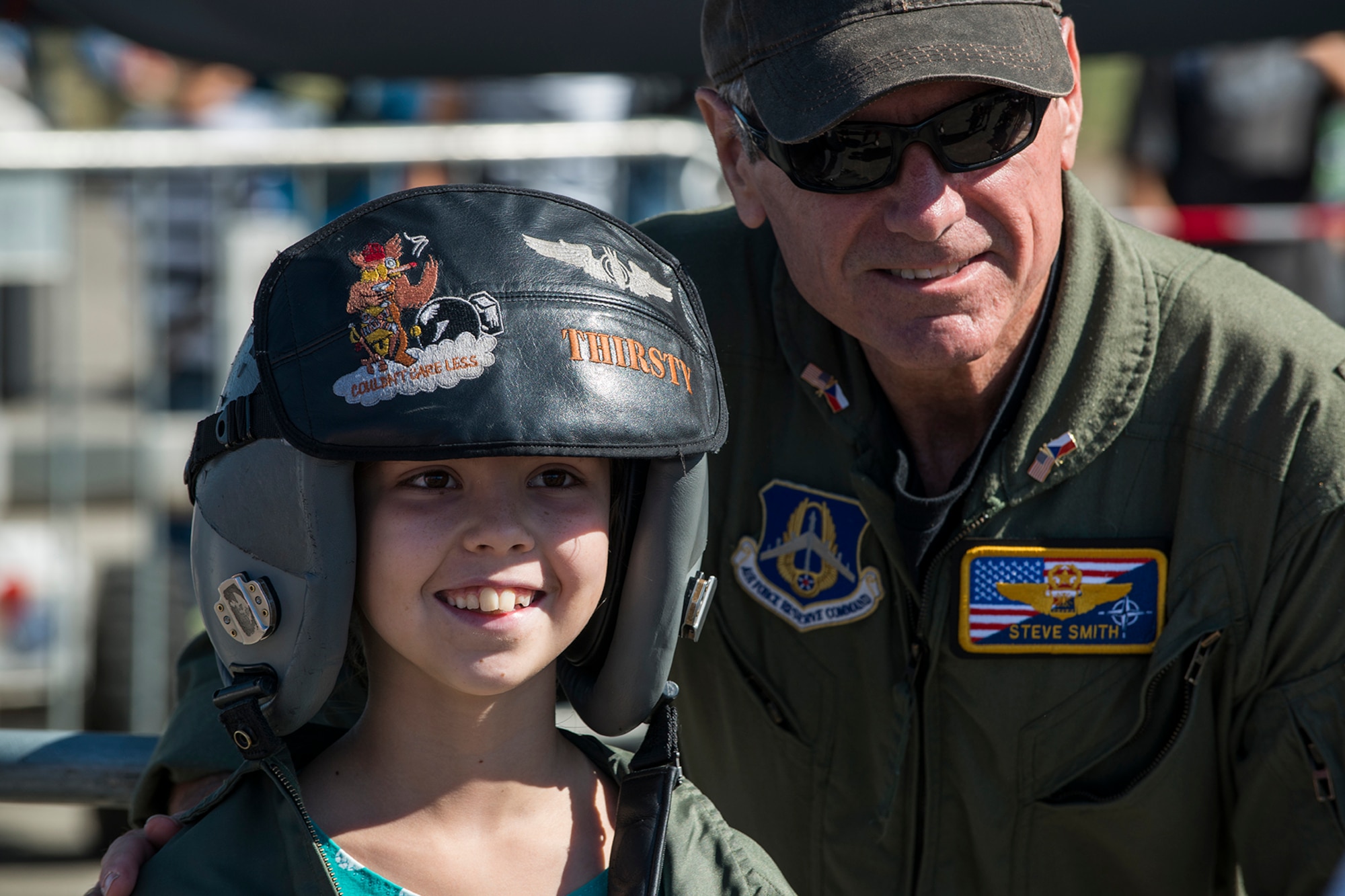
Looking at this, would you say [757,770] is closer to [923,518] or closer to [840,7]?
[923,518]

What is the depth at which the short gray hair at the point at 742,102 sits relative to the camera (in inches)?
105

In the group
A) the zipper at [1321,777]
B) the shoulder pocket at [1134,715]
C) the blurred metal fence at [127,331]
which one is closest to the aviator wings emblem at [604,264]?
the shoulder pocket at [1134,715]

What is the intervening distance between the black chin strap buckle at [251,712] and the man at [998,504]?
454mm

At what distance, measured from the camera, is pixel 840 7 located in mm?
2537

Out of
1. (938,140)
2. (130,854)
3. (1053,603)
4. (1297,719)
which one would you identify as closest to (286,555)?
(130,854)

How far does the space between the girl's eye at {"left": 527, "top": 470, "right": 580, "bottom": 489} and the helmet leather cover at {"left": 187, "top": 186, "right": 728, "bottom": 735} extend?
0.12 m

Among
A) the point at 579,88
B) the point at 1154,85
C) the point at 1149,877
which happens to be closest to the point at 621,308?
the point at 1149,877

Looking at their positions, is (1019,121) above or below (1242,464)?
above

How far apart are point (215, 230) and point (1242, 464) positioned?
11.8 ft

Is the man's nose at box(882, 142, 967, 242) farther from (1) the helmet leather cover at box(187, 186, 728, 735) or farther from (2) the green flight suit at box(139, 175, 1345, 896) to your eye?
(1) the helmet leather cover at box(187, 186, 728, 735)

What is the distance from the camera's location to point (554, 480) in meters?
2.00

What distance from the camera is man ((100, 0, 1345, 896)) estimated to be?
2.46m

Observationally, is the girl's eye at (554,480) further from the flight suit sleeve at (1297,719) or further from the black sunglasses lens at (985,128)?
the flight suit sleeve at (1297,719)

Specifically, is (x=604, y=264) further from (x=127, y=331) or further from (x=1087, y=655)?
(x=127, y=331)
